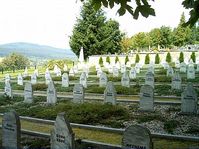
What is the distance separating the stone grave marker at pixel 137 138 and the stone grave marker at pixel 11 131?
2787 millimetres

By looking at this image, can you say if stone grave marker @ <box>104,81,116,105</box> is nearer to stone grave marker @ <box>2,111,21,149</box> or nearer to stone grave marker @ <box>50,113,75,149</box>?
stone grave marker @ <box>2,111,21,149</box>

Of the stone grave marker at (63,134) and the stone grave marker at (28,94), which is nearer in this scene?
the stone grave marker at (63,134)

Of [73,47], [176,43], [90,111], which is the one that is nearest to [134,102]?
[90,111]

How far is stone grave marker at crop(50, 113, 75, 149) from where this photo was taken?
8.17 m

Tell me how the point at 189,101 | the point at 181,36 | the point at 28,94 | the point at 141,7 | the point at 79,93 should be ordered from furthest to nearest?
the point at 181,36, the point at 28,94, the point at 79,93, the point at 189,101, the point at 141,7

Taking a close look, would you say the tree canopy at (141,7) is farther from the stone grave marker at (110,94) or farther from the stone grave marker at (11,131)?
the stone grave marker at (110,94)

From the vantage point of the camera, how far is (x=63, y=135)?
834cm

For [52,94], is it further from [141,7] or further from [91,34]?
[91,34]

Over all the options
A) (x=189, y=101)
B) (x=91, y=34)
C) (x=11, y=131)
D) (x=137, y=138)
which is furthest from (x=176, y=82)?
(x=91, y=34)

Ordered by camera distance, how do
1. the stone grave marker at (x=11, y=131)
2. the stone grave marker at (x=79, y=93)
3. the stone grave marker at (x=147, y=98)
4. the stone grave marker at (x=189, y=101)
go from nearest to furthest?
the stone grave marker at (x=11, y=131)
the stone grave marker at (x=189, y=101)
the stone grave marker at (x=147, y=98)
the stone grave marker at (x=79, y=93)

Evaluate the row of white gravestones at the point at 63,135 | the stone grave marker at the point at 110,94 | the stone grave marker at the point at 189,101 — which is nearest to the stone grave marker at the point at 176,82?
the stone grave marker at the point at 110,94

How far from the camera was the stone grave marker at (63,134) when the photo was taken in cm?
817

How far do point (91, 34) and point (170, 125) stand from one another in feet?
168

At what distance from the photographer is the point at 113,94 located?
1652 cm
